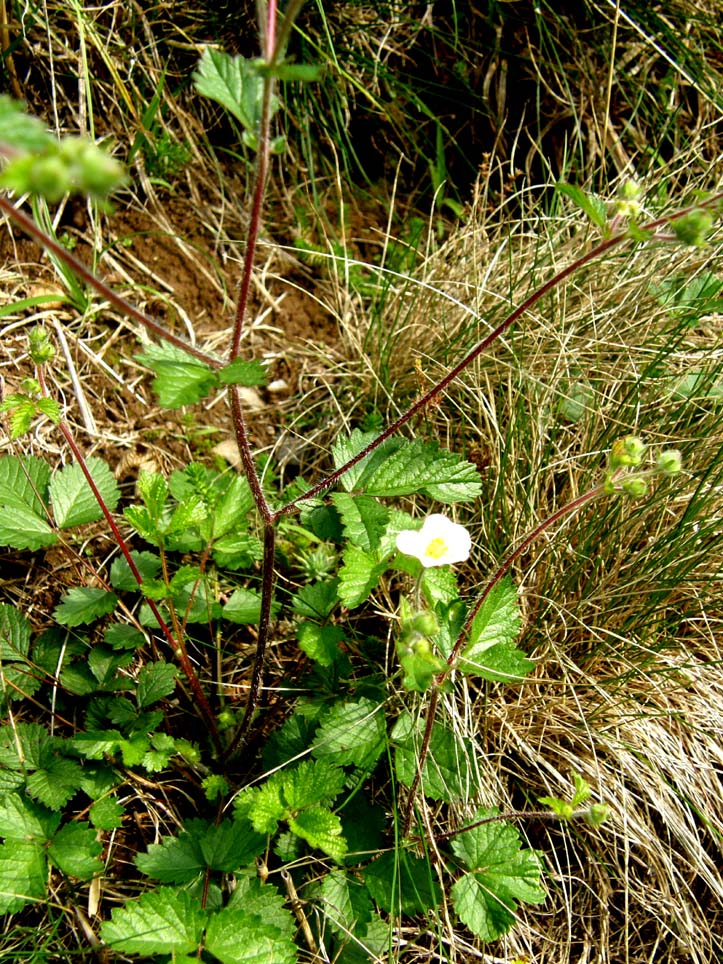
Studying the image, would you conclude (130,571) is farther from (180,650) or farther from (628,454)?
(628,454)

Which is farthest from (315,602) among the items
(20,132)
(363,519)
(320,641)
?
(20,132)

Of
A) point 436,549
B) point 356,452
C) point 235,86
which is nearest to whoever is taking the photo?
point 235,86

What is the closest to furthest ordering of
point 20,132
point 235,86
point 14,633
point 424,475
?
1. point 20,132
2. point 235,86
3. point 424,475
4. point 14,633

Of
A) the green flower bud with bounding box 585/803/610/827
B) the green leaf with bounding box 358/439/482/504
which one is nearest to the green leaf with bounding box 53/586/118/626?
the green leaf with bounding box 358/439/482/504

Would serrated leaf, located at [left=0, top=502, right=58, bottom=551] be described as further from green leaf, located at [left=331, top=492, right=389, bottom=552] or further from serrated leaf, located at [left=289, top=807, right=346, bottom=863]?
serrated leaf, located at [left=289, top=807, right=346, bottom=863]

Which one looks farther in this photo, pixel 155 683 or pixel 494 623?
pixel 155 683

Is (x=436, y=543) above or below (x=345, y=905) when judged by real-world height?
above
